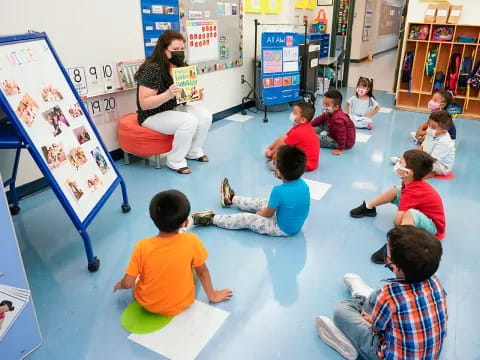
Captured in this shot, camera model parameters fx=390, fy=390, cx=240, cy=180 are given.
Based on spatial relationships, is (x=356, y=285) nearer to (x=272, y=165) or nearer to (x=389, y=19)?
(x=272, y=165)

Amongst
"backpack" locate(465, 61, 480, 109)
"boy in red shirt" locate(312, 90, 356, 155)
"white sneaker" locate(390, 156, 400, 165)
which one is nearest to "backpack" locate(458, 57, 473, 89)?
"backpack" locate(465, 61, 480, 109)

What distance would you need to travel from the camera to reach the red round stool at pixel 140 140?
3418 mm

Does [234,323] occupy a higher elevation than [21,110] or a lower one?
lower

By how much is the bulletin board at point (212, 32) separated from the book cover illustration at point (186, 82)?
1.07 m

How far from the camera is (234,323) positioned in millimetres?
1798

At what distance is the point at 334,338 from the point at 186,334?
0.64 metres

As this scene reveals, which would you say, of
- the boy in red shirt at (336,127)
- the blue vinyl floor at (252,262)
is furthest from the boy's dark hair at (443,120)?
the boy in red shirt at (336,127)

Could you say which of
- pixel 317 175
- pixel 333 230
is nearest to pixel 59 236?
pixel 333 230

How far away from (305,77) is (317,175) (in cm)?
302

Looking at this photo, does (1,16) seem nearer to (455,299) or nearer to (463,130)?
(455,299)

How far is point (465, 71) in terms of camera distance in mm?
5344

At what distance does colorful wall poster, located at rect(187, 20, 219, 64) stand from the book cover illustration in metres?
1.09

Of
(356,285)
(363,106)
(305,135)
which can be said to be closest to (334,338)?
(356,285)

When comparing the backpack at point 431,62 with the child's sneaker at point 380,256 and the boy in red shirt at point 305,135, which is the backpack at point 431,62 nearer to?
the boy in red shirt at point 305,135
